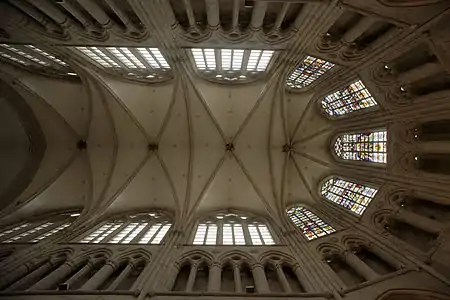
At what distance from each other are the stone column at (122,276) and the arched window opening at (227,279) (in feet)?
10.4

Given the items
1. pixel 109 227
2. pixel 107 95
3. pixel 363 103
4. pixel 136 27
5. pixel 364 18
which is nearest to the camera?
pixel 364 18

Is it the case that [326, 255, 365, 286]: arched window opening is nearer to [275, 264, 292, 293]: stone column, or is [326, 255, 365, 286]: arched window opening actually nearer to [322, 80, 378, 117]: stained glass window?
[275, 264, 292, 293]: stone column

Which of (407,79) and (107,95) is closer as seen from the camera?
(407,79)

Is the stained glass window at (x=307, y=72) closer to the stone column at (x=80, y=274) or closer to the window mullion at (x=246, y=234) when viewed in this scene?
the window mullion at (x=246, y=234)

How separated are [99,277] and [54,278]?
4.52 feet

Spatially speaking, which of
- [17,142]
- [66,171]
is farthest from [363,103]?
[17,142]

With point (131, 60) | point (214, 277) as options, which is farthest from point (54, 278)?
point (131, 60)

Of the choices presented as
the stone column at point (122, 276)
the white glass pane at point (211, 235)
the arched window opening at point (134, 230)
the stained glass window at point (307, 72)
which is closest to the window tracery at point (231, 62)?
the stained glass window at point (307, 72)

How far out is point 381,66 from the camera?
13.6 meters

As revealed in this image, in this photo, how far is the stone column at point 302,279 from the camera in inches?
448

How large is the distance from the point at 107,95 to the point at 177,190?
20.2 ft

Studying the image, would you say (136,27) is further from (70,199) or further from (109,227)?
(70,199)

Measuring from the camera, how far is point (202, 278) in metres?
12.9

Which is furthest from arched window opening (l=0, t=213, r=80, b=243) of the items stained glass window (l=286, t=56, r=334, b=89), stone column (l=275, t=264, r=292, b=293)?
stained glass window (l=286, t=56, r=334, b=89)
